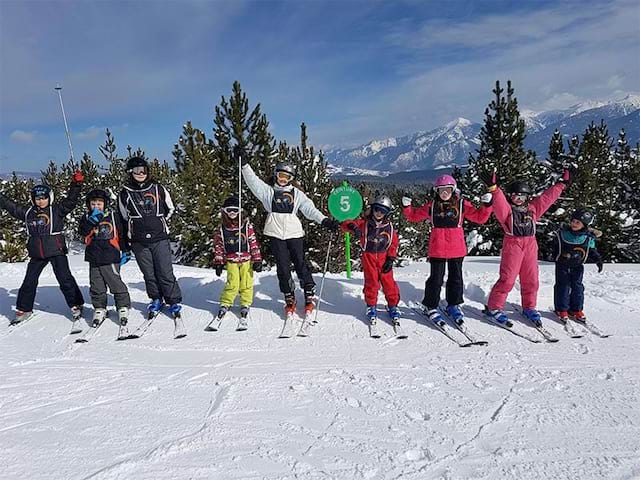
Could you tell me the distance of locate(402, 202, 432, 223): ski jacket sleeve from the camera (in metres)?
5.55

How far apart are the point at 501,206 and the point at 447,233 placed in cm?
76

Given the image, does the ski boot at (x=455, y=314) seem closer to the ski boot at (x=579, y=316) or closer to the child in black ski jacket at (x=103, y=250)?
the ski boot at (x=579, y=316)

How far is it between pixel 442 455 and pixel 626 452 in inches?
48.5

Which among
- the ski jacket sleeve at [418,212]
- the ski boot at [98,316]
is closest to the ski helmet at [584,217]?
the ski jacket sleeve at [418,212]

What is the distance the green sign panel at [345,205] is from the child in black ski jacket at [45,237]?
11.9 ft

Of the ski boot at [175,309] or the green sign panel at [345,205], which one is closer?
the ski boot at [175,309]

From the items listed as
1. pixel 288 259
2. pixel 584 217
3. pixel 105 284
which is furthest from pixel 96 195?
pixel 584 217

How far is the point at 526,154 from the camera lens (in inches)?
796

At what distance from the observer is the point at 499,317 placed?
213 inches

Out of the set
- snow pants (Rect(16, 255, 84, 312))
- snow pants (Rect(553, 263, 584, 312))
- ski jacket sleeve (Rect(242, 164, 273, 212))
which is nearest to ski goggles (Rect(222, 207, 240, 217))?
ski jacket sleeve (Rect(242, 164, 273, 212))

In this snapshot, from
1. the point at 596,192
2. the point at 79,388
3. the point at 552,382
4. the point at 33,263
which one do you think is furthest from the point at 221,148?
the point at 596,192

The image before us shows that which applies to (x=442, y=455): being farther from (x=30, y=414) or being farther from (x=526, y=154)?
(x=526, y=154)

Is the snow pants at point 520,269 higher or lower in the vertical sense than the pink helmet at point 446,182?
lower

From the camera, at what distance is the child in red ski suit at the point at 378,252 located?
5.41m
